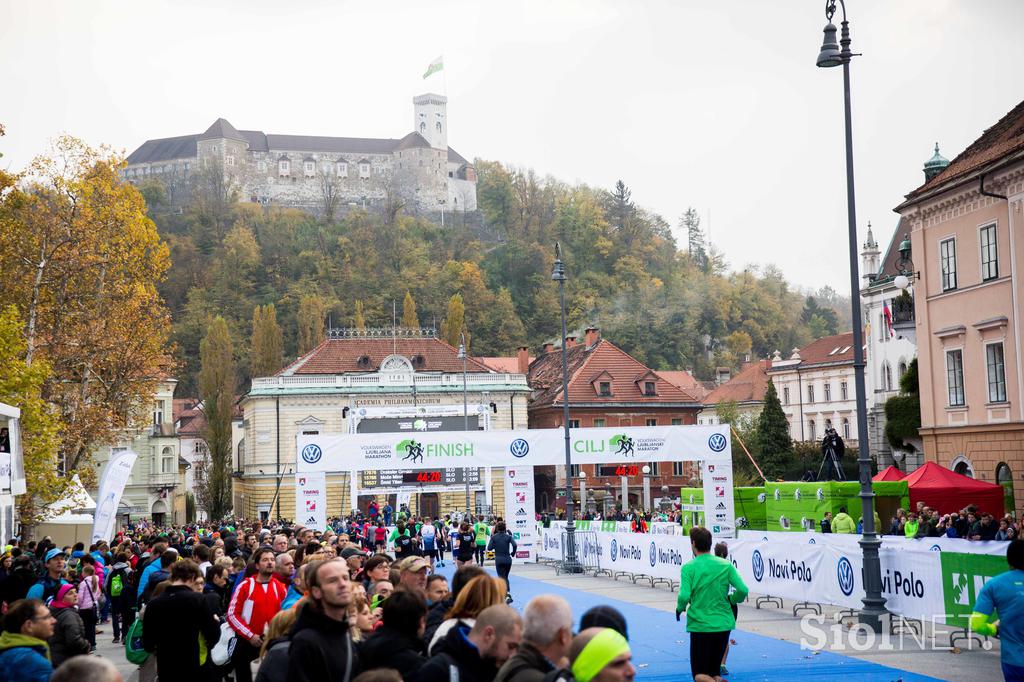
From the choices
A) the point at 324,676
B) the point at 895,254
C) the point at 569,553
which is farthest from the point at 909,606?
the point at 895,254

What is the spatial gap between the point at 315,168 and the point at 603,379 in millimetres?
95060

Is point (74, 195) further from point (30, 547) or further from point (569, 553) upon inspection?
point (569, 553)

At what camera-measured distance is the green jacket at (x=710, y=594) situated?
446 inches

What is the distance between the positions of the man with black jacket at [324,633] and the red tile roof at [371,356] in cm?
6797

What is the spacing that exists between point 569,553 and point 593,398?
4699cm

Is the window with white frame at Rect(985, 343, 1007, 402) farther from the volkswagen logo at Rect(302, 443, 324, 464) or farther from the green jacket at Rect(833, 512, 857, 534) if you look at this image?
the volkswagen logo at Rect(302, 443, 324, 464)

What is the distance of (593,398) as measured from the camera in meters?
80.2

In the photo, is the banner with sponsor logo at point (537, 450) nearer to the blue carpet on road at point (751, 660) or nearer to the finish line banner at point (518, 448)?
the finish line banner at point (518, 448)

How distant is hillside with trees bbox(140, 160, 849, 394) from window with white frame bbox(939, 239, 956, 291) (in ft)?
216

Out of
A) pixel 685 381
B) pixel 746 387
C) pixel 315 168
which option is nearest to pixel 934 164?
pixel 746 387

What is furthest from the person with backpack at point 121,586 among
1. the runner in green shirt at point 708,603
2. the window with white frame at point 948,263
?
the window with white frame at point 948,263

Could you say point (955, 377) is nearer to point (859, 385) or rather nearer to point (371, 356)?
point (859, 385)

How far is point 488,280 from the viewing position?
12750 cm

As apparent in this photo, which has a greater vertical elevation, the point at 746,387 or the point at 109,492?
the point at 746,387
